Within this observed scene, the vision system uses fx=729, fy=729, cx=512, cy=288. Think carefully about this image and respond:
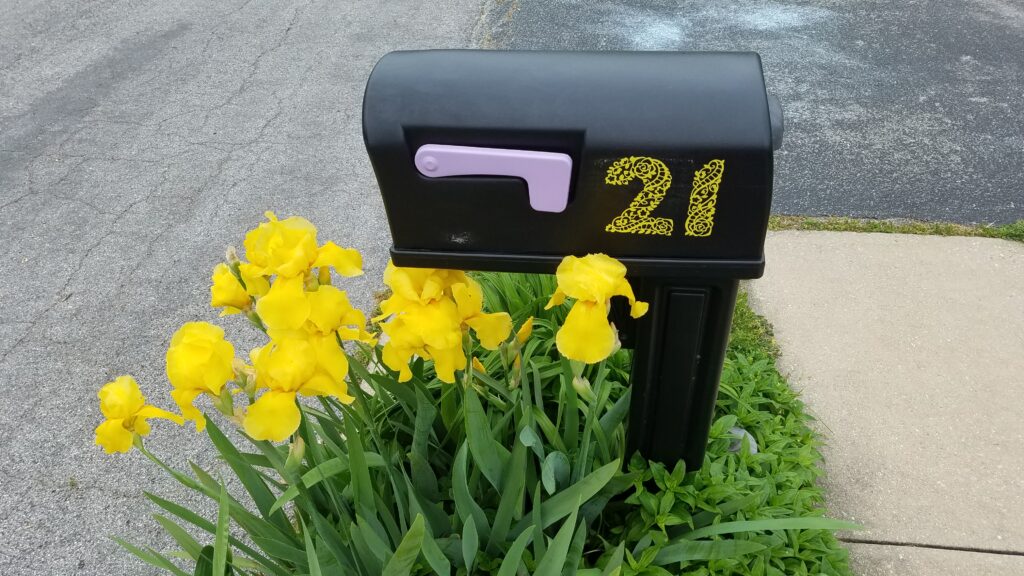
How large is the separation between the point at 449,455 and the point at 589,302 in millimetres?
739

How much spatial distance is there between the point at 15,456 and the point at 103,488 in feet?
1.23

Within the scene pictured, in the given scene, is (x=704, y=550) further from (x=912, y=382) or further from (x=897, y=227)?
(x=897, y=227)

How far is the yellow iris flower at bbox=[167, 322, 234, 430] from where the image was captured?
3.38ft

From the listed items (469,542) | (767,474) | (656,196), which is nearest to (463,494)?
(469,542)

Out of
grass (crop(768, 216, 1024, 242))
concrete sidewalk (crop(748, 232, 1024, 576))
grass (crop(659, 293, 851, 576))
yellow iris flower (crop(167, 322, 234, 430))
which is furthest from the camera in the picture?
grass (crop(768, 216, 1024, 242))

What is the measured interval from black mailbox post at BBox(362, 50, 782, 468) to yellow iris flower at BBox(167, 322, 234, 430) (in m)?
0.31

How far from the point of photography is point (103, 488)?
2172 millimetres

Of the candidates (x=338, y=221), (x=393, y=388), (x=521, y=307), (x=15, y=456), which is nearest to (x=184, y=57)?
(x=338, y=221)

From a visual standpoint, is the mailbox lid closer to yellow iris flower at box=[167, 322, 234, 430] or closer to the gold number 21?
the gold number 21

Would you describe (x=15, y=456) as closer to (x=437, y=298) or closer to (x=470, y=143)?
(x=437, y=298)

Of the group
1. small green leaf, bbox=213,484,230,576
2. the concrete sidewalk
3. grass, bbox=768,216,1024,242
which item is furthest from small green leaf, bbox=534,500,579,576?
grass, bbox=768,216,1024,242

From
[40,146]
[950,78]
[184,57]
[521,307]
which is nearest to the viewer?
[521,307]

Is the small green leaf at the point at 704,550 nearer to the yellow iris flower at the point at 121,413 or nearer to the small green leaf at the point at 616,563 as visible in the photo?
the small green leaf at the point at 616,563

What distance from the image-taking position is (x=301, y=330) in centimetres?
109
